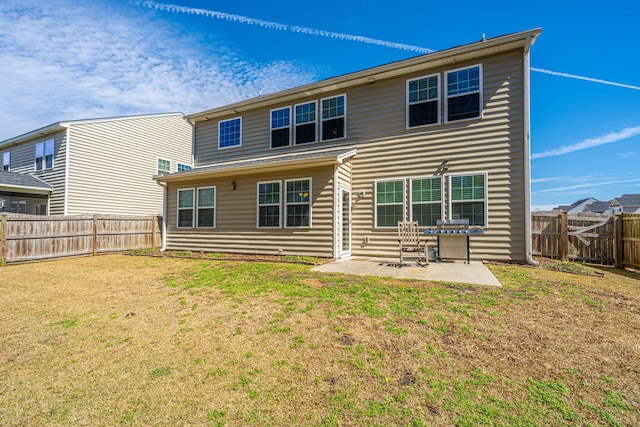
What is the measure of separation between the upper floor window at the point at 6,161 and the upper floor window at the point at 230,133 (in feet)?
48.9

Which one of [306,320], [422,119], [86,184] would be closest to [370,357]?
[306,320]

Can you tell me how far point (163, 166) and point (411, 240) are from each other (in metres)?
16.2

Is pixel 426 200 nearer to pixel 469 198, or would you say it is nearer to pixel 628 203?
pixel 469 198

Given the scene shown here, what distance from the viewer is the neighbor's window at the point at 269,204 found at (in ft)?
30.9

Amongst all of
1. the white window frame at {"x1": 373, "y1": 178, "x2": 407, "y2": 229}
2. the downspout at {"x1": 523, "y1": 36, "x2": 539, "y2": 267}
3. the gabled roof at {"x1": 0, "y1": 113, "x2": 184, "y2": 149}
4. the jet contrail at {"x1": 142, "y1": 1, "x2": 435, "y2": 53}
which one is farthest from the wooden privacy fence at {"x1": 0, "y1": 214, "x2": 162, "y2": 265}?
the downspout at {"x1": 523, "y1": 36, "x2": 539, "y2": 267}

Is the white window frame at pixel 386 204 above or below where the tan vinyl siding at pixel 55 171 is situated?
below

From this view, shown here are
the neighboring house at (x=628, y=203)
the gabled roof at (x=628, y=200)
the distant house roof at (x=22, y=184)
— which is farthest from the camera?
the gabled roof at (x=628, y=200)

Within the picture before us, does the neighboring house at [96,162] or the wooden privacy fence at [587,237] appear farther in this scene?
the neighboring house at [96,162]

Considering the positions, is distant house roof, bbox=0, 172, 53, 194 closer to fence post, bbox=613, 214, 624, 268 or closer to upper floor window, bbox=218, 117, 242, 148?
upper floor window, bbox=218, 117, 242, 148

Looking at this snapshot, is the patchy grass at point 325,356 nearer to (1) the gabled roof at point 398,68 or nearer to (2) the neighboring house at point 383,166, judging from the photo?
(2) the neighboring house at point 383,166

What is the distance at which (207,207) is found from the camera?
10.9m

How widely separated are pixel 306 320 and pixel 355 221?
5.95m

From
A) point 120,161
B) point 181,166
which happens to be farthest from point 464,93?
point 181,166

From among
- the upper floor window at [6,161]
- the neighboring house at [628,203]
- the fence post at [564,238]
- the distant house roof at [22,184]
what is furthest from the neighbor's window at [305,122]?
the neighboring house at [628,203]
